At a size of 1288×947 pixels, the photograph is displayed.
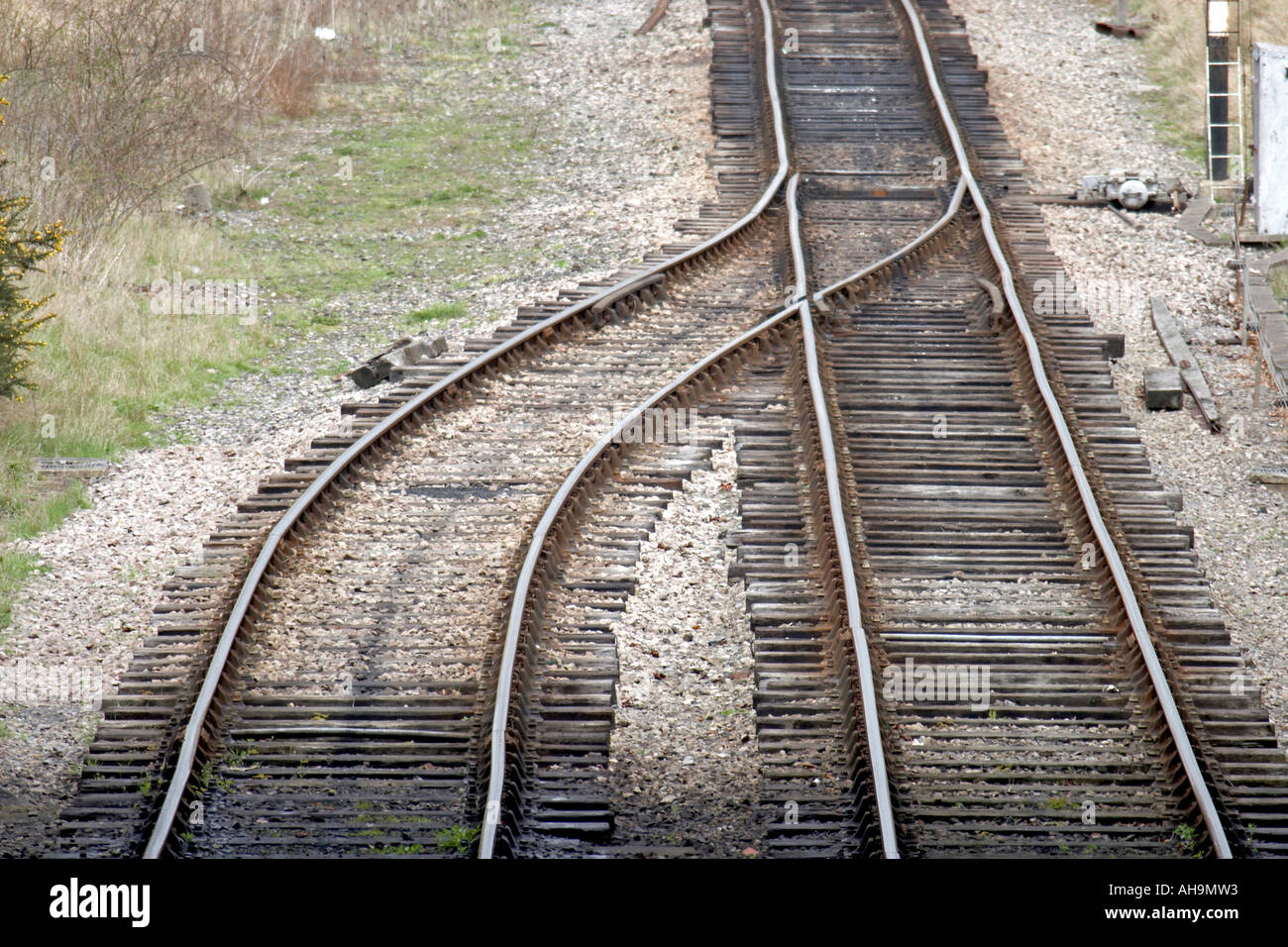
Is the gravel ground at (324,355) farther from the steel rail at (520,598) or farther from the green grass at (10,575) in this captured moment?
the steel rail at (520,598)

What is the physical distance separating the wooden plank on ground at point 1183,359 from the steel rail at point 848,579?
3173mm

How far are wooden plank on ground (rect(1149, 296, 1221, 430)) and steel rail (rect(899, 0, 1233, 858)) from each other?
135cm

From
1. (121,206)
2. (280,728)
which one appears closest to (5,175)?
(121,206)

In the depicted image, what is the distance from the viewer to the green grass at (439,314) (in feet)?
45.7

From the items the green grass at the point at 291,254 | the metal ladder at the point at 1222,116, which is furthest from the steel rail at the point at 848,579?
the metal ladder at the point at 1222,116

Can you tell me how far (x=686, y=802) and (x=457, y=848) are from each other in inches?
47.6

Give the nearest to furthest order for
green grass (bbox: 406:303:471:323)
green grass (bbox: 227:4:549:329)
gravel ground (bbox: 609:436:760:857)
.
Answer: gravel ground (bbox: 609:436:760:857) < green grass (bbox: 406:303:471:323) < green grass (bbox: 227:4:549:329)

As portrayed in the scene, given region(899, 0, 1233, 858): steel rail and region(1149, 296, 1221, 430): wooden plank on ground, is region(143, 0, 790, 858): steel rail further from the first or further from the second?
region(1149, 296, 1221, 430): wooden plank on ground

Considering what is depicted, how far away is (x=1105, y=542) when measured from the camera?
362 inches

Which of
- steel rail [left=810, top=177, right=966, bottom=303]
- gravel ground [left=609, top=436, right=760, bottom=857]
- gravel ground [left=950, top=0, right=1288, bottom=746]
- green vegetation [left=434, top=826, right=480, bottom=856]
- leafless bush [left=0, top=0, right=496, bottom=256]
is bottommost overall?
gravel ground [left=950, top=0, right=1288, bottom=746]

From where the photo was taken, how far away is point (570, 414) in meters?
11.6

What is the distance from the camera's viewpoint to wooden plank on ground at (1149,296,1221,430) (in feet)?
39.1

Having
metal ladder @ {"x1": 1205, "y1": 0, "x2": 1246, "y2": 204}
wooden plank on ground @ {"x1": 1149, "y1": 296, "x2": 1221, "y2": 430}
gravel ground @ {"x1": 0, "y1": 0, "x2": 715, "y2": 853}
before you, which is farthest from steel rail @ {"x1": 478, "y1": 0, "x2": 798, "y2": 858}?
metal ladder @ {"x1": 1205, "y1": 0, "x2": 1246, "y2": 204}
